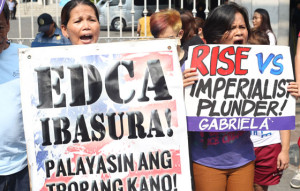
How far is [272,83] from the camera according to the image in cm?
309

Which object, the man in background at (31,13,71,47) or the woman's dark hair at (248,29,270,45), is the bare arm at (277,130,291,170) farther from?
the man in background at (31,13,71,47)

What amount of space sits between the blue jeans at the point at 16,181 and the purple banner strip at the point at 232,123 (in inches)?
37.6

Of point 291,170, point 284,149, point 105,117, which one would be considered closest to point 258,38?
point 284,149

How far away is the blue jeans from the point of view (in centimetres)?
289

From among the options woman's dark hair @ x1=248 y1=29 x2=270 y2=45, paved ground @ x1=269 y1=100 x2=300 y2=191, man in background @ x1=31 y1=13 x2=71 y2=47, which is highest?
man in background @ x1=31 y1=13 x2=71 y2=47

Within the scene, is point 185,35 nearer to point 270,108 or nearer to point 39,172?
point 270,108

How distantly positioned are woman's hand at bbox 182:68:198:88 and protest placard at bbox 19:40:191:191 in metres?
0.20

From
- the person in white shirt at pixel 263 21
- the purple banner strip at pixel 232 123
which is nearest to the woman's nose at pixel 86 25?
the purple banner strip at pixel 232 123

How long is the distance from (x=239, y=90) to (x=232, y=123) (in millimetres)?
194

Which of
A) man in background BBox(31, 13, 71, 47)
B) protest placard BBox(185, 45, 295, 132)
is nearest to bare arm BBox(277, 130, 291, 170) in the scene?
protest placard BBox(185, 45, 295, 132)

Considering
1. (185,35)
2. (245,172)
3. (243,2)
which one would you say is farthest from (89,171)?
(243,2)

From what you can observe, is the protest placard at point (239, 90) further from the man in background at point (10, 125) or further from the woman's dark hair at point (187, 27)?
the woman's dark hair at point (187, 27)

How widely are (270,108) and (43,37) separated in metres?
4.70

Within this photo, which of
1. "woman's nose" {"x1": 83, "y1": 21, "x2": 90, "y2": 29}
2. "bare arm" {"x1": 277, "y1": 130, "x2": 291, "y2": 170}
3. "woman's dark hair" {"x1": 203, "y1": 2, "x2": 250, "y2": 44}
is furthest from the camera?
"bare arm" {"x1": 277, "y1": 130, "x2": 291, "y2": 170}
